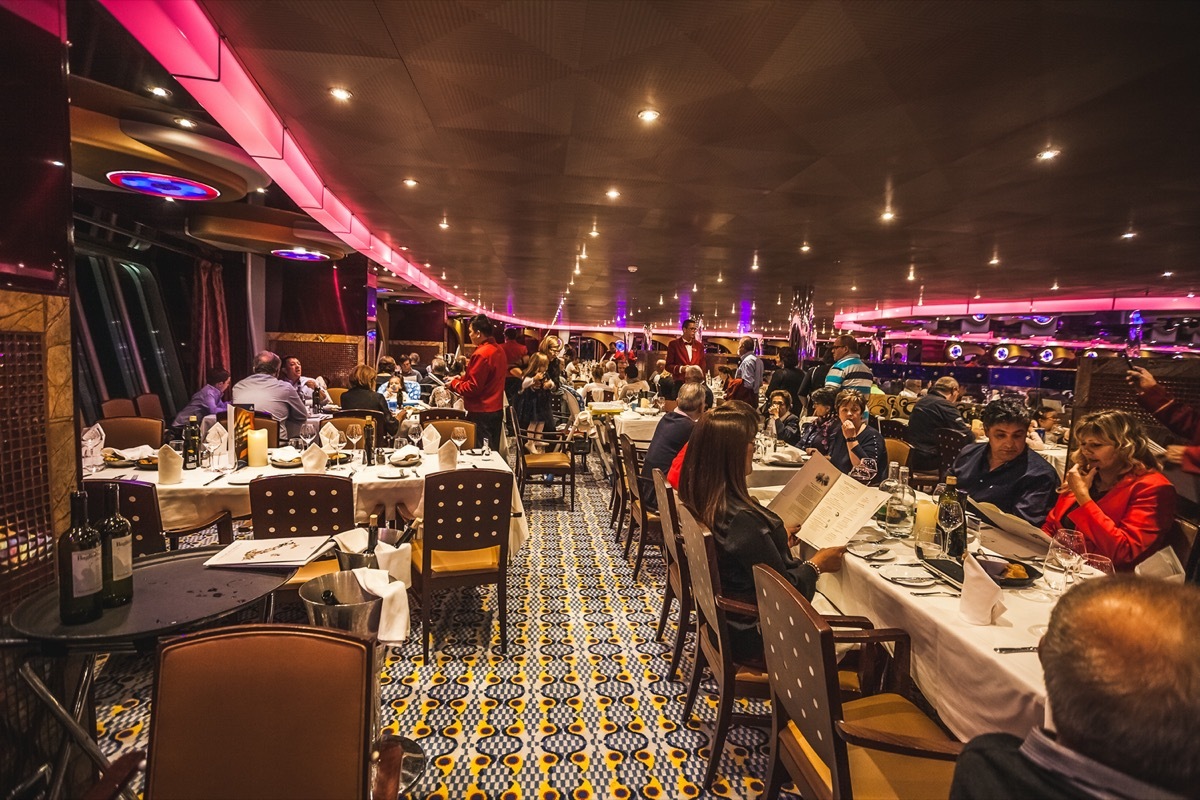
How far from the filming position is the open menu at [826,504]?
2.28m

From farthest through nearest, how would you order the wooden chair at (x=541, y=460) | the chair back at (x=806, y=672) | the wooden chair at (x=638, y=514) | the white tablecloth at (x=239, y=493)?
1. the wooden chair at (x=541, y=460)
2. the wooden chair at (x=638, y=514)
3. the white tablecloth at (x=239, y=493)
4. the chair back at (x=806, y=672)

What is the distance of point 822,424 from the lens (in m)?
4.98

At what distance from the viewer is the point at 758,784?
224 cm

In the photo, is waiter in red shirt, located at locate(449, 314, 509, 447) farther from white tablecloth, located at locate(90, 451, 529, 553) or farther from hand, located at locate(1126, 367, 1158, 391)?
hand, located at locate(1126, 367, 1158, 391)

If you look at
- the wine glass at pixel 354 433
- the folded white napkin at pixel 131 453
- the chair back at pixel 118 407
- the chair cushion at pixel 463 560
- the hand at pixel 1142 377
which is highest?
the hand at pixel 1142 377

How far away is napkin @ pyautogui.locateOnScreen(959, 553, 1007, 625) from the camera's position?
67.1 inches

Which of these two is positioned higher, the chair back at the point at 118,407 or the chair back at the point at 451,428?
the chair back at the point at 118,407

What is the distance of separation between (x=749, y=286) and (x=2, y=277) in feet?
38.7

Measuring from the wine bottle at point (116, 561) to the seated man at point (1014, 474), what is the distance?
3626 millimetres

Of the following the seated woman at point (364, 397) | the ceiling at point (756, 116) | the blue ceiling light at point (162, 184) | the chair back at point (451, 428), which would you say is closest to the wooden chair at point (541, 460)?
the chair back at point (451, 428)

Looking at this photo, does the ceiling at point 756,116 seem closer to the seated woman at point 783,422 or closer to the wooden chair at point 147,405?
the seated woman at point 783,422

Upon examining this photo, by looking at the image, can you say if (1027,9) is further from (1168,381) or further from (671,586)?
(1168,381)

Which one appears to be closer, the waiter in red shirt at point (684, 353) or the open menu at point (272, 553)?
the open menu at point (272, 553)

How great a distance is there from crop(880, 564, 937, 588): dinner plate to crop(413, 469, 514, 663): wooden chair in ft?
5.95
